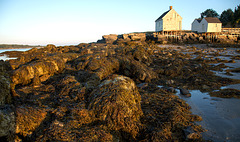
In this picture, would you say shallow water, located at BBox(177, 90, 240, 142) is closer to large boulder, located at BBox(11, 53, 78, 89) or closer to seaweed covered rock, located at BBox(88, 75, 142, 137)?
seaweed covered rock, located at BBox(88, 75, 142, 137)

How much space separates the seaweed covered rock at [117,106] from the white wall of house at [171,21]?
39168 mm

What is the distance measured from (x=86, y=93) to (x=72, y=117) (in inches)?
42.2

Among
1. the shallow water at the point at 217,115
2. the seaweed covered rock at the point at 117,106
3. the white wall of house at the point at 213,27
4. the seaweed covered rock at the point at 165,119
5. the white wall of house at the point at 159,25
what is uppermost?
the white wall of house at the point at 159,25

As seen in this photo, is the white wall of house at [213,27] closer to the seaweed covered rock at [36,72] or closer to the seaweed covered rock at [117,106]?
the seaweed covered rock at [36,72]

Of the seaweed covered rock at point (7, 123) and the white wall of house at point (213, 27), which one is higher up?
the white wall of house at point (213, 27)

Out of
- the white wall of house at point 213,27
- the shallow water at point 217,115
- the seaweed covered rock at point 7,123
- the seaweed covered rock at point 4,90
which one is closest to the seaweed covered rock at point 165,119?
the shallow water at point 217,115

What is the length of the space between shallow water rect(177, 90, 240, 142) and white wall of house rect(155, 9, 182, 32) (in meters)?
36.8

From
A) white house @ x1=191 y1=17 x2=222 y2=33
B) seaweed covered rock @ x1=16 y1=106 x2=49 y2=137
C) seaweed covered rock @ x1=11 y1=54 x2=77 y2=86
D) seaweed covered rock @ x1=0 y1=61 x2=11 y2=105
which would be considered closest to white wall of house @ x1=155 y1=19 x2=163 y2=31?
white house @ x1=191 y1=17 x2=222 y2=33

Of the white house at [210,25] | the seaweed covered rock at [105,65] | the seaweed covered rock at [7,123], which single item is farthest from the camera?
the white house at [210,25]

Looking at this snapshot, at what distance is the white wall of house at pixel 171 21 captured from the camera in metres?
37.6

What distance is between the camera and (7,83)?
3197mm

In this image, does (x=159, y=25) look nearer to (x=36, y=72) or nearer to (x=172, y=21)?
(x=172, y=21)

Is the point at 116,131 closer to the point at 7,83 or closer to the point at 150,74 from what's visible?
the point at 7,83

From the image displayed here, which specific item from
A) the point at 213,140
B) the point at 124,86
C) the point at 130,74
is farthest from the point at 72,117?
the point at 130,74
